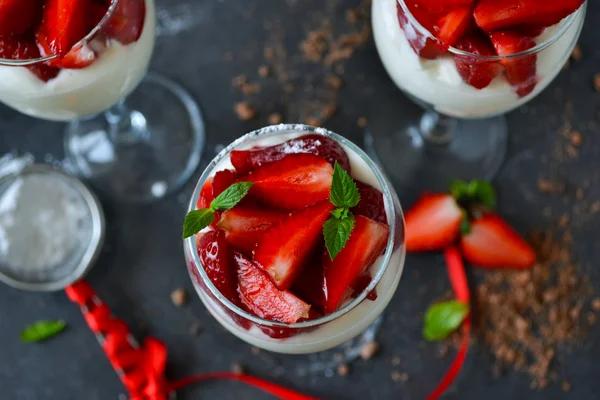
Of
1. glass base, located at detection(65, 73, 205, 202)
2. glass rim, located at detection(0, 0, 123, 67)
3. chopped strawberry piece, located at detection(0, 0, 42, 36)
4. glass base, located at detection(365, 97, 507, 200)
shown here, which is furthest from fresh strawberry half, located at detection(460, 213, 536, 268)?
chopped strawberry piece, located at detection(0, 0, 42, 36)

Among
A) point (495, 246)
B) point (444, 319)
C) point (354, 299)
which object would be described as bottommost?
point (444, 319)

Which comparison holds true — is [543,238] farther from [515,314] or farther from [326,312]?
[326,312]

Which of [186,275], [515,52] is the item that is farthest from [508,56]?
[186,275]

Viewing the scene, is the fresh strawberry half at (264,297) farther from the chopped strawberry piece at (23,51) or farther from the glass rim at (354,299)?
the chopped strawberry piece at (23,51)

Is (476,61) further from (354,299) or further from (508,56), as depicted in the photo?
(354,299)

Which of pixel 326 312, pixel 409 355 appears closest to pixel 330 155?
pixel 326 312

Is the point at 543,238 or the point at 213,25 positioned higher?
the point at 213,25
